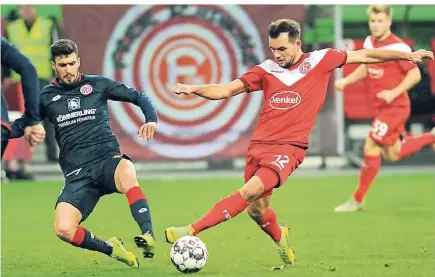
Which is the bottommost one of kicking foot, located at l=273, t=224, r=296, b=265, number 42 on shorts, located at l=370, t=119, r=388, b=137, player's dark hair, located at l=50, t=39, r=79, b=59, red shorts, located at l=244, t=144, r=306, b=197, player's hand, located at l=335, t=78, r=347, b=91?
number 42 on shorts, located at l=370, t=119, r=388, b=137

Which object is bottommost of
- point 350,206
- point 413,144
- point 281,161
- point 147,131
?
point 350,206

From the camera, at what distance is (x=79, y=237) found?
752cm

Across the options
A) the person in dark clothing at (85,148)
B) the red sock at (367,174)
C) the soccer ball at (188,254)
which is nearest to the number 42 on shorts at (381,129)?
the red sock at (367,174)

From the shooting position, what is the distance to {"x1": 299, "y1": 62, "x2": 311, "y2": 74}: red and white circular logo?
772cm

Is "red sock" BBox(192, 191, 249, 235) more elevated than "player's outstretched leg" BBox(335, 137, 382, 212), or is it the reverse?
"red sock" BBox(192, 191, 249, 235)

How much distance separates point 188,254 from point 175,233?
19cm

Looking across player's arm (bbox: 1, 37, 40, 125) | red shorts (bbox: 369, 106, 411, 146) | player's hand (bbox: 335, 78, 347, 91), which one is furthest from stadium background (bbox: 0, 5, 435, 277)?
player's arm (bbox: 1, 37, 40, 125)

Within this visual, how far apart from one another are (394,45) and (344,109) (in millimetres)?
6127

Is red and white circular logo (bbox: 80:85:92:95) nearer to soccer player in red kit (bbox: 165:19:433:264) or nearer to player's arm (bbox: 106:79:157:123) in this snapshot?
player's arm (bbox: 106:79:157:123)

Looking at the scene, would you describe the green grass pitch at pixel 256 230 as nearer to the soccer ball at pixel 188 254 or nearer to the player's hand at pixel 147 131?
the soccer ball at pixel 188 254

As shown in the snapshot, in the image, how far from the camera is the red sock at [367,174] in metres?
11.7

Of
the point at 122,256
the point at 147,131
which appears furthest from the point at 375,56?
the point at 122,256

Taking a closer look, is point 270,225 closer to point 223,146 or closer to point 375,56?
point 375,56

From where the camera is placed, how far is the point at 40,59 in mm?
A: 16672
